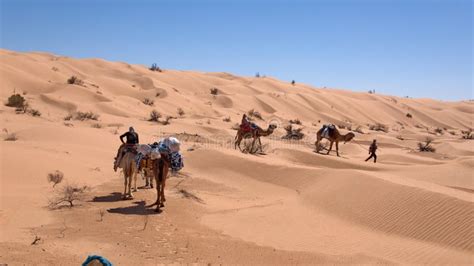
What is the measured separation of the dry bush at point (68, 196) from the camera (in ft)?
29.8

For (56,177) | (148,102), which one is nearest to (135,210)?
(56,177)

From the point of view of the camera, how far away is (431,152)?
23.5m

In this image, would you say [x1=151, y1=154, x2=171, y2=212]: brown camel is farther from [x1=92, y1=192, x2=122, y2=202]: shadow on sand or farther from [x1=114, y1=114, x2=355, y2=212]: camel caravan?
[x1=92, y1=192, x2=122, y2=202]: shadow on sand

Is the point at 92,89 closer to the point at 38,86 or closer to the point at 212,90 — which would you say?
the point at 38,86

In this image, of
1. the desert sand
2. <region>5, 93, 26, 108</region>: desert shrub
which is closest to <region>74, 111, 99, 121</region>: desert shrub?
the desert sand

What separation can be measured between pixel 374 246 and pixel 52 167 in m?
9.38

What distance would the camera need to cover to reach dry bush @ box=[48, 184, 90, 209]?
9.09m

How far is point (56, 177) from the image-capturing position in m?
11.1

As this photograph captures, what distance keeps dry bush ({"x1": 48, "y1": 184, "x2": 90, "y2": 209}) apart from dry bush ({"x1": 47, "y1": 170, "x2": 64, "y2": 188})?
0.52m

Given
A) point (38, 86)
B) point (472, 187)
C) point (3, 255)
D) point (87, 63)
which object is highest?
point (87, 63)

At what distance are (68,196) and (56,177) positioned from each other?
6.46ft

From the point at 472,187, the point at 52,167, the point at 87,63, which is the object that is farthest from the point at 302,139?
the point at 87,63

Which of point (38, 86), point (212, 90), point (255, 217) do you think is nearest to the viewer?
Result: point (255, 217)

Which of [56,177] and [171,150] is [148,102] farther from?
[171,150]
